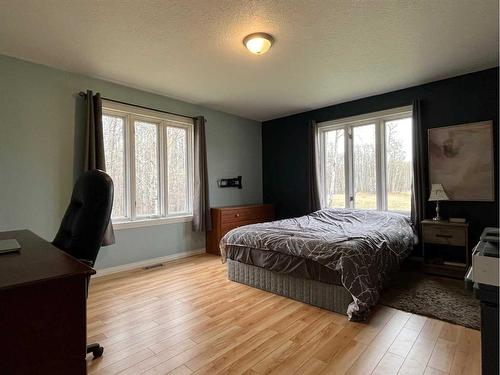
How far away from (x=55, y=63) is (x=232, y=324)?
325 centimetres

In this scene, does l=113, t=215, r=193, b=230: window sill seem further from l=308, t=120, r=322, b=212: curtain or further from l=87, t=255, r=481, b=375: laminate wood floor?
l=308, t=120, r=322, b=212: curtain

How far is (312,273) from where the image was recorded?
97.0 inches

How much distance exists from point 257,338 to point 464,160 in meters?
3.31

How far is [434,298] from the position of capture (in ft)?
8.43

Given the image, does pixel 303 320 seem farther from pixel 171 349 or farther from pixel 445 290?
pixel 445 290

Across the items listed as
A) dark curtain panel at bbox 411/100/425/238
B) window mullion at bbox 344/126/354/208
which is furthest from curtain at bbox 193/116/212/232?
dark curtain panel at bbox 411/100/425/238

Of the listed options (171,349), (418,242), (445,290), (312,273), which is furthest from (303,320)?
(418,242)

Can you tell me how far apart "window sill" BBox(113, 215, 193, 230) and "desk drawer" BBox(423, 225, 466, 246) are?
3.31 meters

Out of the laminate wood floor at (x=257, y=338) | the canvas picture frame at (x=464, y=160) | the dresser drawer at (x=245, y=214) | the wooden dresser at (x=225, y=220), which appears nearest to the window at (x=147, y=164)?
the wooden dresser at (x=225, y=220)

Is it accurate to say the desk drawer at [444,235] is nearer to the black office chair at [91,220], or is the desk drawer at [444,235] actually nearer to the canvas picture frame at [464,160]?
the canvas picture frame at [464,160]

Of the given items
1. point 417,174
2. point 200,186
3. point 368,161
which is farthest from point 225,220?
point 417,174

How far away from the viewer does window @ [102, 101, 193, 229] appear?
361 cm

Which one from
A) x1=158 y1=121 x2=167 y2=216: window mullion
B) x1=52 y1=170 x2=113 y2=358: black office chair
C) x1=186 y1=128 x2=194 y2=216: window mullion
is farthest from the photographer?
x1=186 y1=128 x2=194 y2=216: window mullion

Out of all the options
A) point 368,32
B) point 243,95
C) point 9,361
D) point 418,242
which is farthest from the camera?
point 243,95
